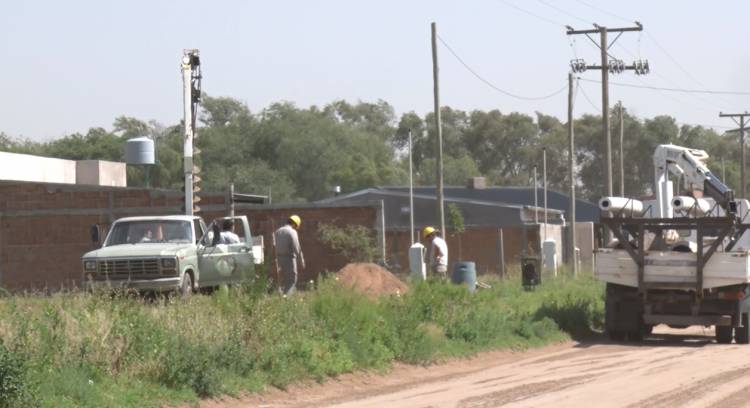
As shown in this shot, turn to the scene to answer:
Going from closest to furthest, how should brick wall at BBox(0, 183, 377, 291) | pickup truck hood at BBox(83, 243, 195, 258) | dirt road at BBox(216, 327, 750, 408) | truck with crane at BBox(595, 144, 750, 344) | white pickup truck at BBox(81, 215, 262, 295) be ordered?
dirt road at BBox(216, 327, 750, 408), truck with crane at BBox(595, 144, 750, 344), white pickup truck at BBox(81, 215, 262, 295), pickup truck hood at BBox(83, 243, 195, 258), brick wall at BBox(0, 183, 377, 291)

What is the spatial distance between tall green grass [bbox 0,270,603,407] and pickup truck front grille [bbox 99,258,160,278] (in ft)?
18.7

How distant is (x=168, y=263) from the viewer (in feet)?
80.4

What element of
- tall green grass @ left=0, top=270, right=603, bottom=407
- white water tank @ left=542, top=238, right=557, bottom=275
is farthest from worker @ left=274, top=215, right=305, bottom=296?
white water tank @ left=542, top=238, right=557, bottom=275

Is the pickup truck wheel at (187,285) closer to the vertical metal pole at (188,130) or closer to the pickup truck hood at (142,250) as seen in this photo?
the pickup truck hood at (142,250)

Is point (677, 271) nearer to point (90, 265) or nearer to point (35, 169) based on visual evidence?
point (90, 265)

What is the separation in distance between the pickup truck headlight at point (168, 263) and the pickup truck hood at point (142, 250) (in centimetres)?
11

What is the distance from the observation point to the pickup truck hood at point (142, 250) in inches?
968

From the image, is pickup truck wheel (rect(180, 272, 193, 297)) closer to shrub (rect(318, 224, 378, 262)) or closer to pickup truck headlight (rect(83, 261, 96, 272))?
pickup truck headlight (rect(83, 261, 96, 272))

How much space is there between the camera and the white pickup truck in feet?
80.3

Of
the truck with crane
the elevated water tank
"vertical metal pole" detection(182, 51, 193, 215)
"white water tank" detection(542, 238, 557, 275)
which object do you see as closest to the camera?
the truck with crane

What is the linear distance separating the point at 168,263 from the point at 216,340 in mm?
9009

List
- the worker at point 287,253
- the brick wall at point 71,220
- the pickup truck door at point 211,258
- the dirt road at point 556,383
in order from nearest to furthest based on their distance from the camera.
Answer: the dirt road at point 556,383, the worker at point 287,253, the pickup truck door at point 211,258, the brick wall at point 71,220

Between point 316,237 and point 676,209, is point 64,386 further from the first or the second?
point 316,237

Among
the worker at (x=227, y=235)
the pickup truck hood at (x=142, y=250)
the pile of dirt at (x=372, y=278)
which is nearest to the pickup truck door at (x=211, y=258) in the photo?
the worker at (x=227, y=235)
